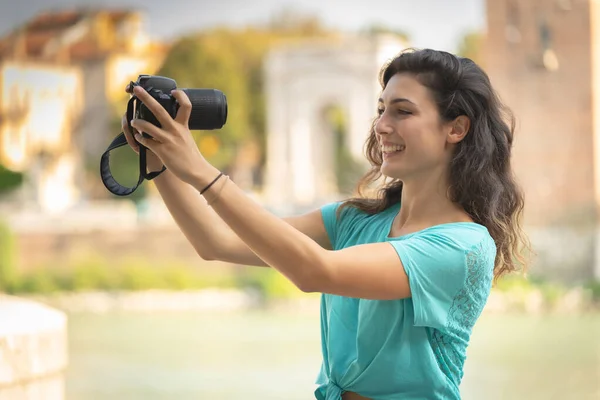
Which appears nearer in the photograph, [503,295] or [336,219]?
[336,219]

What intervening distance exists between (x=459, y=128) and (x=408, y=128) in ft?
0.34

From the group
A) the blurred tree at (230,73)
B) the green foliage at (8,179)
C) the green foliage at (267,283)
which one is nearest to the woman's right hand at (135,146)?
the green foliage at (8,179)

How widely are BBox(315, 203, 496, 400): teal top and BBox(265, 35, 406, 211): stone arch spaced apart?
1960cm

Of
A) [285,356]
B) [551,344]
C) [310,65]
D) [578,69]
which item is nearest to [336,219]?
[285,356]

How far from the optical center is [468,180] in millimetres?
1603

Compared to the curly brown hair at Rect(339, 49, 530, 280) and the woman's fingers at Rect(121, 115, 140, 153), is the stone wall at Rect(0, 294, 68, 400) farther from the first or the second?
the curly brown hair at Rect(339, 49, 530, 280)

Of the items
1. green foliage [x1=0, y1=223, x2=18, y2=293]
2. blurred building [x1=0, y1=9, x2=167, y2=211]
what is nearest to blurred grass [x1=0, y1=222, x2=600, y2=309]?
green foliage [x1=0, y1=223, x2=18, y2=293]

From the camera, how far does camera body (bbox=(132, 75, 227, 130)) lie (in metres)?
1.38

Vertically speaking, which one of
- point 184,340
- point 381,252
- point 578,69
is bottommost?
point 184,340

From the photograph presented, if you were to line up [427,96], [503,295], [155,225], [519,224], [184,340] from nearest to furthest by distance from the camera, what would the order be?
[427,96]
[519,224]
[184,340]
[503,295]
[155,225]

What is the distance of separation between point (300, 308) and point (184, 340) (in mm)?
2344

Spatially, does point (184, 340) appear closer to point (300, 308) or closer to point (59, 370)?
point (300, 308)

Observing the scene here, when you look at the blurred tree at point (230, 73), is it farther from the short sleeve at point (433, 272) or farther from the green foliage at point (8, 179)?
the short sleeve at point (433, 272)

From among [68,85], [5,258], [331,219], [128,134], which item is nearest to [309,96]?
[68,85]
